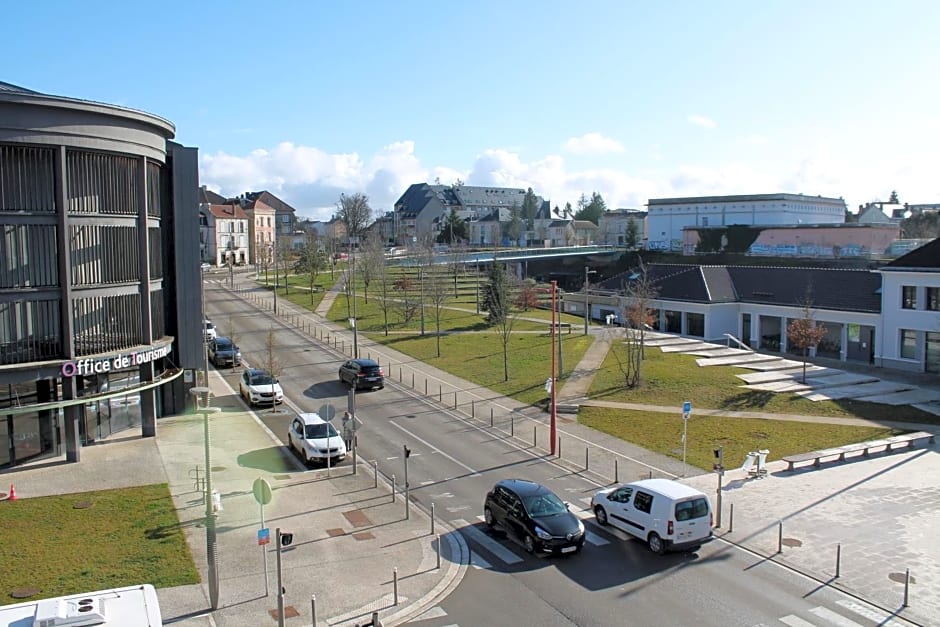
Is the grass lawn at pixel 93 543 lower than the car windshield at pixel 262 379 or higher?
lower

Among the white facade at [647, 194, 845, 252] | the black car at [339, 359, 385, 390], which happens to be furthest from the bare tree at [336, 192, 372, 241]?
the black car at [339, 359, 385, 390]

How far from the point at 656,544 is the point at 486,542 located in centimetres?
441

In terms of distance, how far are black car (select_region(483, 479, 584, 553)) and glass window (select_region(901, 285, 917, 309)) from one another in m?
38.2

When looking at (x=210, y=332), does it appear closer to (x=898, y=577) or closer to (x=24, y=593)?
(x=24, y=593)

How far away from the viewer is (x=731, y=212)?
380ft

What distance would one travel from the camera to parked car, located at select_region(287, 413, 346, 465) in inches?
1102

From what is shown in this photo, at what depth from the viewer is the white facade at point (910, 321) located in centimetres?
4809

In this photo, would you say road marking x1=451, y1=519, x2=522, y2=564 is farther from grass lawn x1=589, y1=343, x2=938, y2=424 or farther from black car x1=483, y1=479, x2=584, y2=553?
grass lawn x1=589, y1=343, x2=938, y2=424

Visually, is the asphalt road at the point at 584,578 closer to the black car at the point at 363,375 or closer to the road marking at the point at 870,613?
the road marking at the point at 870,613

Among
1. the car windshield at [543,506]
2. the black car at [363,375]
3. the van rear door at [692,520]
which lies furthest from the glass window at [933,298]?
the car windshield at [543,506]

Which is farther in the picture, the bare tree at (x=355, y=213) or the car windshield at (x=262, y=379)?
the bare tree at (x=355, y=213)

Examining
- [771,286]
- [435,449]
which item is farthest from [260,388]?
[771,286]

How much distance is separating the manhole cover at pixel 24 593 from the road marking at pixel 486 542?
33.8ft

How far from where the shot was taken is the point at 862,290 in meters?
54.9
